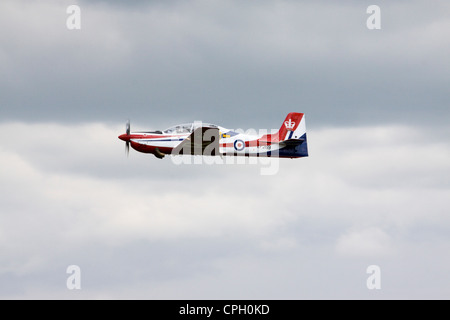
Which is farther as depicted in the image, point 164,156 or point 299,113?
point 299,113

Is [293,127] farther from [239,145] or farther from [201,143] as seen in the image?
[201,143]

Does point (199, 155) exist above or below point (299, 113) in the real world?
below

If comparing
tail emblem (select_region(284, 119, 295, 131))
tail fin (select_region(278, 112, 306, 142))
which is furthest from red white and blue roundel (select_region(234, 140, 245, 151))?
tail emblem (select_region(284, 119, 295, 131))

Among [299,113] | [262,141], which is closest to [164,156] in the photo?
[262,141]

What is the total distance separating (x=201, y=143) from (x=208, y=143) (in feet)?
1.94

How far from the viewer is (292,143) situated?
196ft

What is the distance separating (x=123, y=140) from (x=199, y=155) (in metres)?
6.46

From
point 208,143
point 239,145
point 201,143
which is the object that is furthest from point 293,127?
point 201,143

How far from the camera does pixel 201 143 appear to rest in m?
57.8

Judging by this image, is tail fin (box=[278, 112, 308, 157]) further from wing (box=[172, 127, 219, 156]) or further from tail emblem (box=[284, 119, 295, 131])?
wing (box=[172, 127, 219, 156])

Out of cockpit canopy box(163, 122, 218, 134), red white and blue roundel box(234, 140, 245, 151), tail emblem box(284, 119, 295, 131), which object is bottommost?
red white and blue roundel box(234, 140, 245, 151)

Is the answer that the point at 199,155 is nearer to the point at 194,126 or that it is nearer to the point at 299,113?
the point at 194,126

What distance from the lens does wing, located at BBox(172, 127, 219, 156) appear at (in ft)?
188

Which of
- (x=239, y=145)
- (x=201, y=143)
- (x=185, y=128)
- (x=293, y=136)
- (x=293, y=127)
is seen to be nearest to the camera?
(x=201, y=143)
